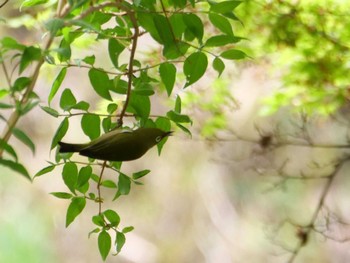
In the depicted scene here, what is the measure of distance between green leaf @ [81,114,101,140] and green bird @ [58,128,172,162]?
0.17 feet

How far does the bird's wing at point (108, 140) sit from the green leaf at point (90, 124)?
53 millimetres

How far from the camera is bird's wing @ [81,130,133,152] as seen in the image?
16.6 inches

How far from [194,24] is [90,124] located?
0.11 meters

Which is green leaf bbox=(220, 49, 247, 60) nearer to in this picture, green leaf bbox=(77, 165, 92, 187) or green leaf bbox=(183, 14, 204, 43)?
green leaf bbox=(183, 14, 204, 43)

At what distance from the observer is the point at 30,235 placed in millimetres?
1959

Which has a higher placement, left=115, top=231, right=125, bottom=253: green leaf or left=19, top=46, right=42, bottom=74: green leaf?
left=19, top=46, right=42, bottom=74: green leaf

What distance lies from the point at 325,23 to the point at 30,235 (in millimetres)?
1339

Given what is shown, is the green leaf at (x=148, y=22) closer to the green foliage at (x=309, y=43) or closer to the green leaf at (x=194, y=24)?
the green leaf at (x=194, y=24)

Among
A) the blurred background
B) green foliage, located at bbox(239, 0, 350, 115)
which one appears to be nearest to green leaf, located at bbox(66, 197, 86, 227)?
green foliage, located at bbox(239, 0, 350, 115)

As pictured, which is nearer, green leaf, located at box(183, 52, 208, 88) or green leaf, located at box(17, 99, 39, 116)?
green leaf, located at box(17, 99, 39, 116)

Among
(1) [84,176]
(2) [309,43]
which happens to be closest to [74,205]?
(1) [84,176]

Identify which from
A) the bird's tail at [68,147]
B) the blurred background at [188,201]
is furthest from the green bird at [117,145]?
the blurred background at [188,201]

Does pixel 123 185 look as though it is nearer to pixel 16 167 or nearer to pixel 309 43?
pixel 16 167

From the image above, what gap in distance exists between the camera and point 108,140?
43 centimetres
